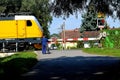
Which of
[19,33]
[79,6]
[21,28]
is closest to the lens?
[79,6]

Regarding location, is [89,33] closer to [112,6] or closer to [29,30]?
[29,30]

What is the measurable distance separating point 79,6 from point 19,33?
28504 millimetres

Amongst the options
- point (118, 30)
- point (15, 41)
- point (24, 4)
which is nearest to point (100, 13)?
point (15, 41)

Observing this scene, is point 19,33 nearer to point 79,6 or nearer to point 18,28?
point 18,28

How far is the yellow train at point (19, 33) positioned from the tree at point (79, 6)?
89.3 feet

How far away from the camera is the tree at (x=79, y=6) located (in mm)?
15906

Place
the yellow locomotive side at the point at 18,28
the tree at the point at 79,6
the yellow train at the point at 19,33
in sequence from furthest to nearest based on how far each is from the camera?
the yellow locomotive side at the point at 18,28 < the yellow train at the point at 19,33 < the tree at the point at 79,6

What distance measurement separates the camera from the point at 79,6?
16.1 meters

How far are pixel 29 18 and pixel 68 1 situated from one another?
29197 millimetres

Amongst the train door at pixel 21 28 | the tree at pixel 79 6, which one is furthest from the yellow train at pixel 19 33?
the tree at pixel 79 6

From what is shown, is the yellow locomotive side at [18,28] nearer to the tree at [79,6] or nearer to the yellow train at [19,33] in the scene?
the yellow train at [19,33]

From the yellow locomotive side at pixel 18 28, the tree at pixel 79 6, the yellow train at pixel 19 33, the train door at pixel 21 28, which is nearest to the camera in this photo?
the tree at pixel 79 6

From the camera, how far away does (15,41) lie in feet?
143

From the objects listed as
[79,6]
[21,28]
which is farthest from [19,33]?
[79,6]
